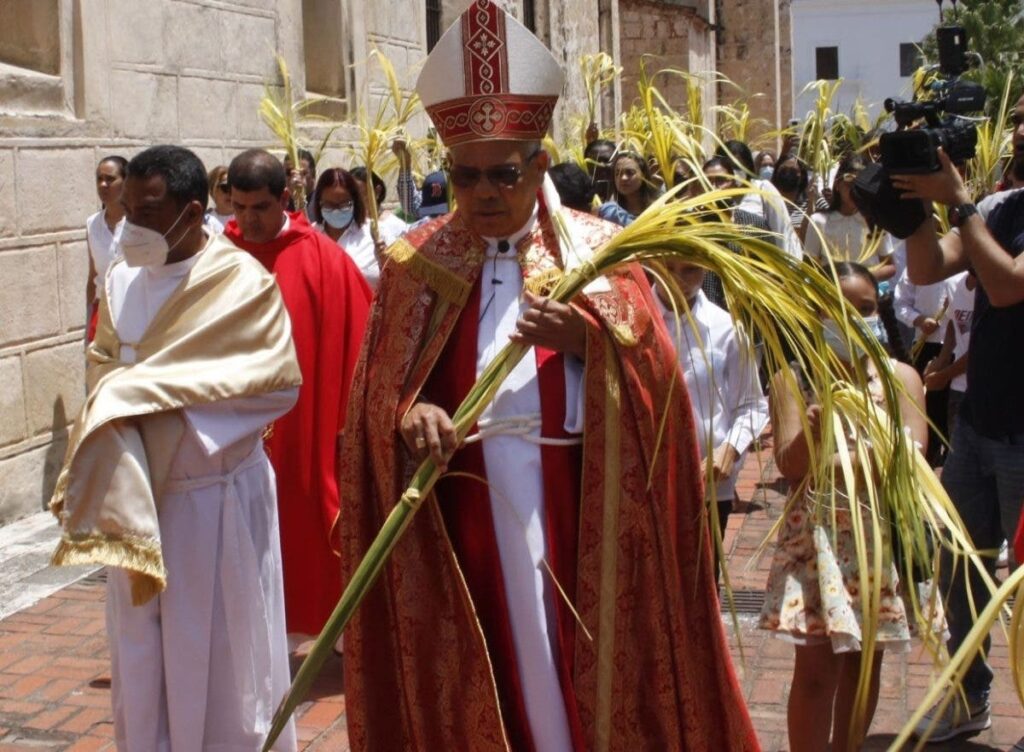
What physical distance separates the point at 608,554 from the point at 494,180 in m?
0.99

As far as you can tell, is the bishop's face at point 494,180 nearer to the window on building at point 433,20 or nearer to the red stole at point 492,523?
the red stole at point 492,523

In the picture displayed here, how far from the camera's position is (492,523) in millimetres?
4203

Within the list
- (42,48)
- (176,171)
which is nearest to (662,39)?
(42,48)

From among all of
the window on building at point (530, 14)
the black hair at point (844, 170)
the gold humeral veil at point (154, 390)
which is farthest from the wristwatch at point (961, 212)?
the window on building at point (530, 14)

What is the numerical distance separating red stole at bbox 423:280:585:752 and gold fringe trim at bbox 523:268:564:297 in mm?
170

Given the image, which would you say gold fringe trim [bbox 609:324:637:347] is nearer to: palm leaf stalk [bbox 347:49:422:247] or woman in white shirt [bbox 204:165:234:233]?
palm leaf stalk [bbox 347:49:422:247]

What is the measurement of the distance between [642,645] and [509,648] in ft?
1.14

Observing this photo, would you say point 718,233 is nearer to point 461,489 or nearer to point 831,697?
point 461,489

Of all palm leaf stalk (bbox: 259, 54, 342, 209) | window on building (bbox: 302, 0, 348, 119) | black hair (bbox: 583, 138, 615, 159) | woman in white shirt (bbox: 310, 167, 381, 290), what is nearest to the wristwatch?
woman in white shirt (bbox: 310, 167, 381, 290)

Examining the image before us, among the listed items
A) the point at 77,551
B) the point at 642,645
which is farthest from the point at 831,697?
the point at 77,551

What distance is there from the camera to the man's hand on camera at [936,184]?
4070 mm

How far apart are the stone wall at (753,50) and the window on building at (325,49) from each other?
2476 centimetres

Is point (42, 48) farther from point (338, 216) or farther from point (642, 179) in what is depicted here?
point (642, 179)

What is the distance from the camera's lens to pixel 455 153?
4141mm
